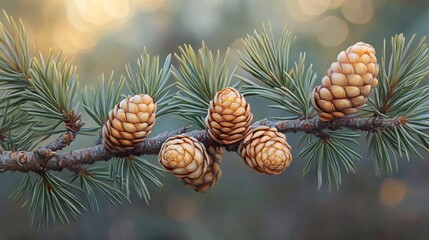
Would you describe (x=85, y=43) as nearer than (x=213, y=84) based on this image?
No

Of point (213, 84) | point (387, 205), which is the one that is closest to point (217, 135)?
point (213, 84)

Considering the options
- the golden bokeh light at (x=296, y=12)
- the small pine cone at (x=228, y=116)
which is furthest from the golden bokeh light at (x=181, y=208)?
the small pine cone at (x=228, y=116)

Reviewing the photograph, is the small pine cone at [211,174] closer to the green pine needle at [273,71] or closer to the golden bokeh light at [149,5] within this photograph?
the green pine needle at [273,71]

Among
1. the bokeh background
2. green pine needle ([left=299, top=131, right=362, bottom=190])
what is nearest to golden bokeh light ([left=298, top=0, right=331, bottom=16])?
the bokeh background

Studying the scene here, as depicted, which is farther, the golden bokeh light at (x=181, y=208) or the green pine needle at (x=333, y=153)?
the golden bokeh light at (x=181, y=208)

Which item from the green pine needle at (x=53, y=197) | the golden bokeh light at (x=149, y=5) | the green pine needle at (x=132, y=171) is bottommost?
the green pine needle at (x=53, y=197)

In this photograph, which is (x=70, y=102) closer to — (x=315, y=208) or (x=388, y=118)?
(x=388, y=118)
